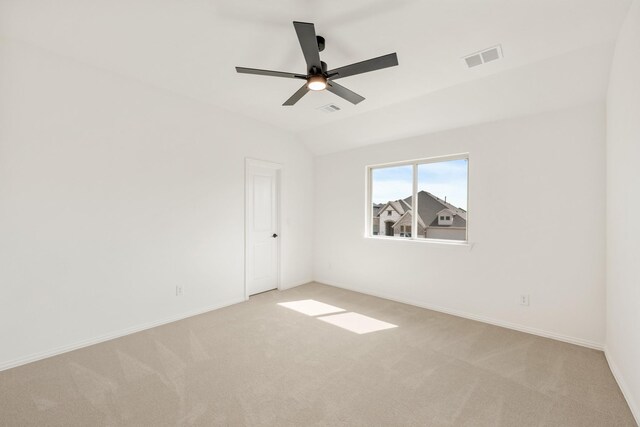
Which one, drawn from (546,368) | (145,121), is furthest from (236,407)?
(145,121)

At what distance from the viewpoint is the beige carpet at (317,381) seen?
1834 millimetres

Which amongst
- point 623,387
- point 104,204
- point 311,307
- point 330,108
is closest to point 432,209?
point 330,108

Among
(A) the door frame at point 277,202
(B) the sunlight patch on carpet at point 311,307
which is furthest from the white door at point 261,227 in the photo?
(B) the sunlight patch on carpet at point 311,307

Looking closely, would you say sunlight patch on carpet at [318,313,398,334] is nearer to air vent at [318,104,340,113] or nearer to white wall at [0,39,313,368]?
white wall at [0,39,313,368]

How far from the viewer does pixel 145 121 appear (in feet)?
10.5

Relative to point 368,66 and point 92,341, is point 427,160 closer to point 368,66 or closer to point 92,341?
point 368,66

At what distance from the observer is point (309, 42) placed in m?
1.92

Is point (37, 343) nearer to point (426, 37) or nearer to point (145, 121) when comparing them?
point (145, 121)

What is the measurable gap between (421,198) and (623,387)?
2732 mm

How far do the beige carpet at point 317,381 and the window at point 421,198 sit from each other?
141 cm

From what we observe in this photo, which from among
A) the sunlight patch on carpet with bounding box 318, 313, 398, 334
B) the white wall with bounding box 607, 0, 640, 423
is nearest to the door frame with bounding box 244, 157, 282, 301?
the sunlight patch on carpet with bounding box 318, 313, 398, 334

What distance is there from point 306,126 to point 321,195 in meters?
1.34

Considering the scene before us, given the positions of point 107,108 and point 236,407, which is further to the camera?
point 107,108

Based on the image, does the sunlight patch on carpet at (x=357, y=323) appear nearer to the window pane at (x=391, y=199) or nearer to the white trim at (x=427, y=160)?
the window pane at (x=391, y=199)
